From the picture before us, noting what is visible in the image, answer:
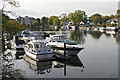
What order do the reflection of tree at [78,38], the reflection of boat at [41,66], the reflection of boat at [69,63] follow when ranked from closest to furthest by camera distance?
the reflection of boat at [41,66] → the reflection of boat at [69,63] → the reflection of tree at [78,38]

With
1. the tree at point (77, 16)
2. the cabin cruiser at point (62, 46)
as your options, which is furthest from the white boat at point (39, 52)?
the tree at point (77, 16)

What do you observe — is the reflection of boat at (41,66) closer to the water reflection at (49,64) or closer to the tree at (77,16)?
the water reflection at (49,64)

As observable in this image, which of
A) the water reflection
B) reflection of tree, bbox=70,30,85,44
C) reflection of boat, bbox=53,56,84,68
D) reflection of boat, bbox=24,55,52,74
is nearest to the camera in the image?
reflection of boat, bbox=24,55,52,74

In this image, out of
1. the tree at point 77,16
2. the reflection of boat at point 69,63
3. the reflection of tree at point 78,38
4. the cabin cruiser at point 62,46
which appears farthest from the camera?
the tree at point 77,16

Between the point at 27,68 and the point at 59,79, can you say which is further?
the point at 27,68

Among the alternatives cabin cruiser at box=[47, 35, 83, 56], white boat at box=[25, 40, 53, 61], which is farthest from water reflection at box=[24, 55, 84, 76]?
cabin cruiser at box=[47, 35, 83, 56]

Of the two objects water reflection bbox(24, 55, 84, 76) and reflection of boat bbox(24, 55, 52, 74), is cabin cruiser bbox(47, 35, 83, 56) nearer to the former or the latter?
water reflection bbox(24, 55, 84, 76)

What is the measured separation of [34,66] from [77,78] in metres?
7.54

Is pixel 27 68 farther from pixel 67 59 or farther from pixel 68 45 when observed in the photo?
pixel 68 45

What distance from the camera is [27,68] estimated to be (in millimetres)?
22328

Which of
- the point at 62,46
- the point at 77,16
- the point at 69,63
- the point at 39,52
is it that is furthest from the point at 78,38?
the point at 77,16

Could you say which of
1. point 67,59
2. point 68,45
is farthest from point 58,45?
point 67,59

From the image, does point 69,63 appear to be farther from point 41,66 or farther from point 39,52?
point 39,52

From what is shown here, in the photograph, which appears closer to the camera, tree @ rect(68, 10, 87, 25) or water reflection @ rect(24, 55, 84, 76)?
water reflection @ rect(24, 55, 84, 76)
